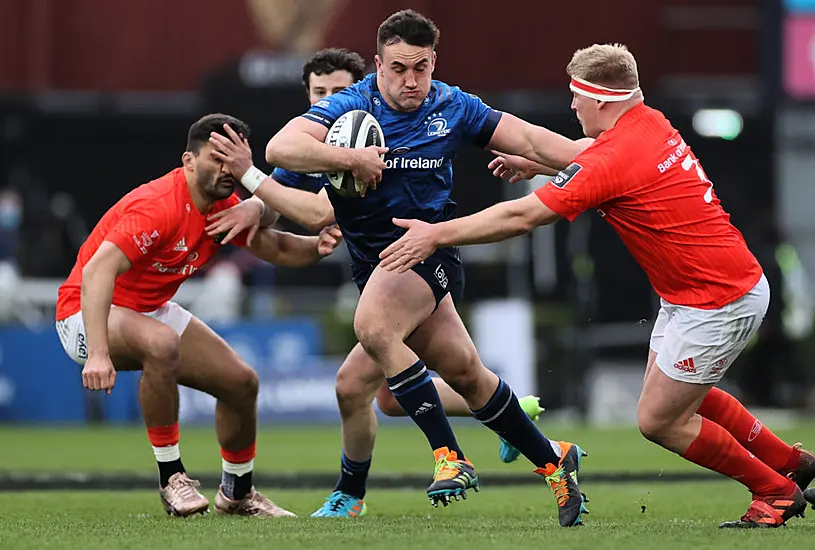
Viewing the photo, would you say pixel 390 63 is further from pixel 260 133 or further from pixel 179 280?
pixel 260 133

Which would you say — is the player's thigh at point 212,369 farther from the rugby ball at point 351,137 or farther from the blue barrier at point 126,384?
the blue barrier at point 126,384

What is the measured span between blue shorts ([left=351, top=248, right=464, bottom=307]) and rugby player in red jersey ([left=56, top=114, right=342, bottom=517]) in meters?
0.45

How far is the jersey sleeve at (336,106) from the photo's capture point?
7.46 metres

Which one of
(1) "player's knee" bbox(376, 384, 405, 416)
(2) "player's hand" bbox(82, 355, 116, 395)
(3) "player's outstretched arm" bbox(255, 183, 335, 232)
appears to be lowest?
(1) "player's knee" bbox(376, 384, 405, 416)

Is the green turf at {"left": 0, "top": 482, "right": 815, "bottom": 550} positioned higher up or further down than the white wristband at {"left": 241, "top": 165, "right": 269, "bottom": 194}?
further down

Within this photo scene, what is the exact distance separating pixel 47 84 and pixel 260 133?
23.8 ft

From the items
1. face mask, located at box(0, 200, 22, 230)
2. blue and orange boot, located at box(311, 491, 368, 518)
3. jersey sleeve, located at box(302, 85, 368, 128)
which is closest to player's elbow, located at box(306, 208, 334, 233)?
jersey sleeve, located at box(302, 85, 368, 128)

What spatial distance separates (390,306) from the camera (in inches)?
286

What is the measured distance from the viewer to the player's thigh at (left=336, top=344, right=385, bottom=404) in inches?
324

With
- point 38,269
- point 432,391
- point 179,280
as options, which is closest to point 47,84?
point 38,269

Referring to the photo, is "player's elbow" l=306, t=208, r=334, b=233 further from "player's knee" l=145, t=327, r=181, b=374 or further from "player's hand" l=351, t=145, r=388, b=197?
"player's knee" l=145, t=327, r=181, b=374

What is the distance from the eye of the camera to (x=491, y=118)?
25.4ft

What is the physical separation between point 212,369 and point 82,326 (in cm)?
77

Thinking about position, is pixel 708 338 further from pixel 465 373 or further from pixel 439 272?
pixel 439 272
